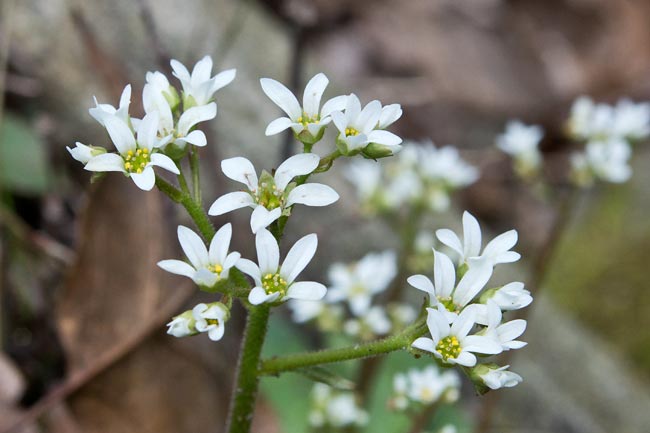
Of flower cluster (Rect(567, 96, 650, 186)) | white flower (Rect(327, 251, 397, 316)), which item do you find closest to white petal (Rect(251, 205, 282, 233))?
white flower (Rect(327, 251, 397, 316))

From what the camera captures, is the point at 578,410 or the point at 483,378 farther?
the point at 578,410

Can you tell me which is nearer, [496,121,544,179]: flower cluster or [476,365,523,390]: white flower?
[476,365,523,390]: white flower

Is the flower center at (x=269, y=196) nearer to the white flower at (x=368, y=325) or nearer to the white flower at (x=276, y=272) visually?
the white flower at (x=276, y=272)

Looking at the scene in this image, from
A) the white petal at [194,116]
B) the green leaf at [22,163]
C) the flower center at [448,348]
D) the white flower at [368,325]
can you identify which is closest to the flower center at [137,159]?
the white petal at [194,116]

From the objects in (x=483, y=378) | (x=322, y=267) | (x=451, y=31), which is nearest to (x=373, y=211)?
(x=322, y=267)

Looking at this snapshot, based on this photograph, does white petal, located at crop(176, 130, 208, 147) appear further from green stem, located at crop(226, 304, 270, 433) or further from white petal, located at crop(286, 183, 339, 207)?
green stem, located at crop(226, 304, 270, 433)

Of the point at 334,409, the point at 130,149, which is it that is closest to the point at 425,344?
the point at 130,149

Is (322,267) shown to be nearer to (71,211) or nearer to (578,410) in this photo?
(71,211)
